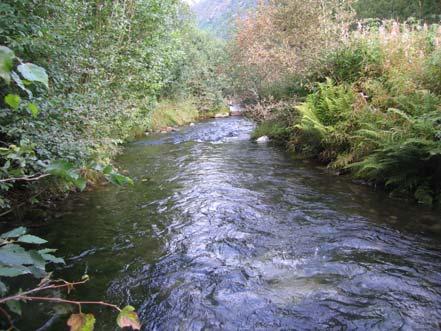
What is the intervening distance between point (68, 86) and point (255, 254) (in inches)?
152

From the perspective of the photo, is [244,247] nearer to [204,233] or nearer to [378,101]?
[204,233]

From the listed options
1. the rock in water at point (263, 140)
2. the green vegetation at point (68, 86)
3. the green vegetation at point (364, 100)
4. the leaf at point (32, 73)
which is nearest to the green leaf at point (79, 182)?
the green vegetation at point (68, 86)

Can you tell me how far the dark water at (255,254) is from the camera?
3.30 meters

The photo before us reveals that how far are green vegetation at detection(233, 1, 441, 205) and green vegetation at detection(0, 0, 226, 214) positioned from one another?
416 cm

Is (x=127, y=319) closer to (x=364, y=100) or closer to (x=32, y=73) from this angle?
(x=32, y=73)

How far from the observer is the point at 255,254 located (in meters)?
4.43

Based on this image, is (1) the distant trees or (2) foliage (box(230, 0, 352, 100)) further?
(1) the distant trees

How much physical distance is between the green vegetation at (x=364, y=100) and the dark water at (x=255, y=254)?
677mm

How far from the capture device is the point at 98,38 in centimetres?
790

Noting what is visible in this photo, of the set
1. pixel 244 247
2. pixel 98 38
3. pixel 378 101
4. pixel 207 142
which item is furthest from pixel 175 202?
pixel 207 142

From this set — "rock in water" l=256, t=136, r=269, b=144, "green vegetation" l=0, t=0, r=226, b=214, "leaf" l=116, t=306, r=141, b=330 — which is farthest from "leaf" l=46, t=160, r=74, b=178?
"rock in water" l=256, t=136, r=269, b=144

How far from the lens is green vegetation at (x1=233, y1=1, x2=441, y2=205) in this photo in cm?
615

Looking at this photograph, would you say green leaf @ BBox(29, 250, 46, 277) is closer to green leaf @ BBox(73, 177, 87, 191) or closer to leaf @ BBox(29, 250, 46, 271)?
leaf @ BBox(29, 250, 46, 271)

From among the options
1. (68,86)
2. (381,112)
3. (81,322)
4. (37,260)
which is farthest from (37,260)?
(381,112)
